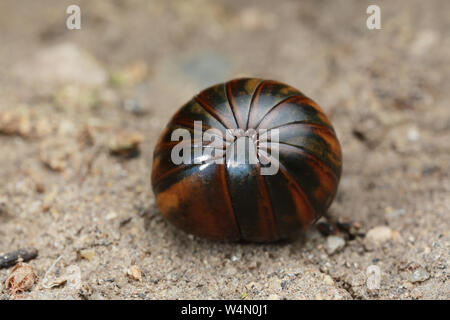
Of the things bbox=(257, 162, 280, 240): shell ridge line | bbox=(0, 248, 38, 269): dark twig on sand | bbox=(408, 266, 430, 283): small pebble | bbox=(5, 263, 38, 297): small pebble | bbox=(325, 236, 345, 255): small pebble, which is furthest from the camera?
bbox=(325, 236, 345, 255): small pebble

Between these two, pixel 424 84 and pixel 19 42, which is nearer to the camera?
pixel 424 84

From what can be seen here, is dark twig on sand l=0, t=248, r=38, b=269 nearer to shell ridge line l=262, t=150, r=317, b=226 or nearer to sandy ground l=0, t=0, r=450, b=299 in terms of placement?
sandy ground l=0, t=0, r=450, b=299

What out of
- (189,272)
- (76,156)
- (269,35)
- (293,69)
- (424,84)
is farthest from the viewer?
(269,35)

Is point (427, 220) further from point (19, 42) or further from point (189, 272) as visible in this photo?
point (19, 42)

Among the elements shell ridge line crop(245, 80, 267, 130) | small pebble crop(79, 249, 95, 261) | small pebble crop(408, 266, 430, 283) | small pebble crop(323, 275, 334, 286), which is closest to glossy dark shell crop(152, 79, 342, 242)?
shell ridge line crop(245, 80, 267, 130)

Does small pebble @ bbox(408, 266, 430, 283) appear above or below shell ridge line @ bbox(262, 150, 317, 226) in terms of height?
below

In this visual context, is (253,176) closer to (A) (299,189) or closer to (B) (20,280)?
(A) (299,189)

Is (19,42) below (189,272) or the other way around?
the other way around

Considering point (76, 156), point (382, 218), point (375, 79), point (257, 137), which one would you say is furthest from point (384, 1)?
point (76, 156)

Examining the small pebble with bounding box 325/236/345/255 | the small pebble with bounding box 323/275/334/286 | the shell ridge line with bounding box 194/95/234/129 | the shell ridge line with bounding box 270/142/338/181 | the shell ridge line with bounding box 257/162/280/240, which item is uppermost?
the shell ridge line with bounding box 194/95/234/129
